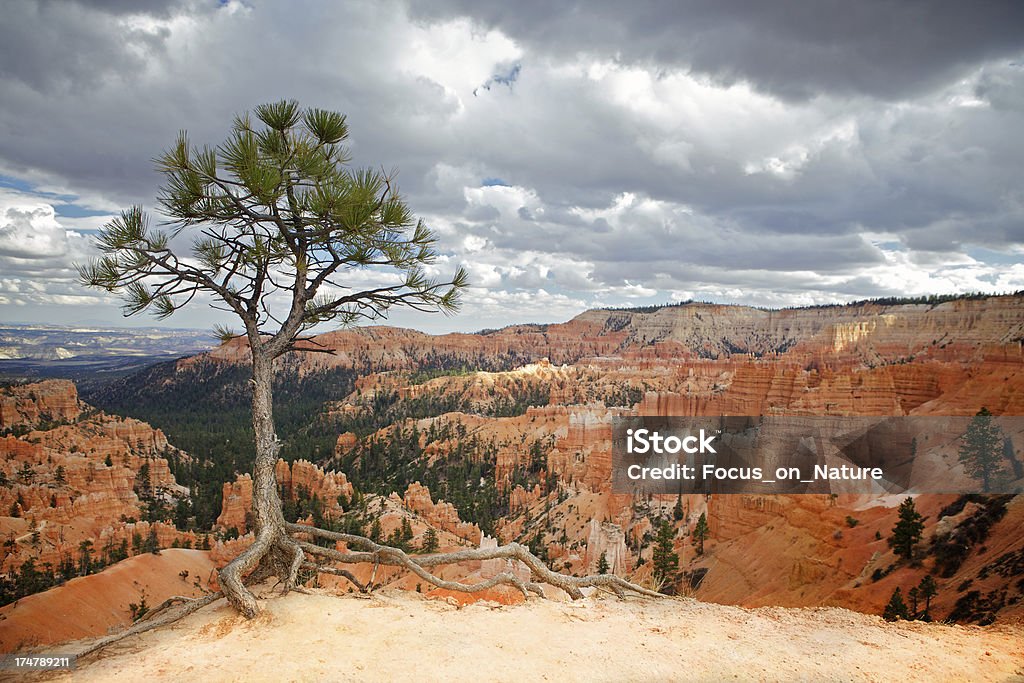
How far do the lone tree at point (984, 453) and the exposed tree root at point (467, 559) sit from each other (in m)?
16.7

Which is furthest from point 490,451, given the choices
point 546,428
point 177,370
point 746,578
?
point 177,370

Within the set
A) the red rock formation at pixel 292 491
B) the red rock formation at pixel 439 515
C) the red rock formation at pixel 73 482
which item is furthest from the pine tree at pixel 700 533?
the red rock formation at pixel 73 482

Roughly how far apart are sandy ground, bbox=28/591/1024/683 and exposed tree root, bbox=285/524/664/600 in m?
0.49

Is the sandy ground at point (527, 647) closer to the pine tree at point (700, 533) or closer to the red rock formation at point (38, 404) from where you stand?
the pine tree at point (700, 533)

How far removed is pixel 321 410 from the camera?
99062mm

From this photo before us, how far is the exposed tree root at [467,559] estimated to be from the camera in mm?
6645

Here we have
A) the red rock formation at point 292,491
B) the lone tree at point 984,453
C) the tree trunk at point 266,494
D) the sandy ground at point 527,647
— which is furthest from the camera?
the red rock formation at point 292,491

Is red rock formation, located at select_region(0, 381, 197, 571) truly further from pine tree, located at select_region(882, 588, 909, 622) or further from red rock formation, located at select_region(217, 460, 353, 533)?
pine tree, located at select_region(882, 588, 909, 622)

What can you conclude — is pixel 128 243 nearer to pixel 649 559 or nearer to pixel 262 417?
pixel 262 417

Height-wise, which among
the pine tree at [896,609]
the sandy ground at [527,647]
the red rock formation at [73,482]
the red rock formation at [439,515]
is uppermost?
the sandy ground at [527,647]

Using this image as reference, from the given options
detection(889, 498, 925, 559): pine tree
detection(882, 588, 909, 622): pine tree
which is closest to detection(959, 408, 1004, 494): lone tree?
detection(889, 498, 925, 559): pine tree

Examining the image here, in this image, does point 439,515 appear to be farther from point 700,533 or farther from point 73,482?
point 73,482

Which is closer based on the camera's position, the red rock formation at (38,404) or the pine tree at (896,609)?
the pine tree at (896,609)

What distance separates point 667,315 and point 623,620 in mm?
176862
